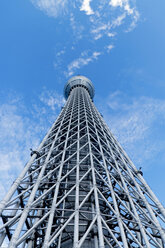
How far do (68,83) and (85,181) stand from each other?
45.2 metres

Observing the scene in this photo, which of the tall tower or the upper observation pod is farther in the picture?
the upper observation pod

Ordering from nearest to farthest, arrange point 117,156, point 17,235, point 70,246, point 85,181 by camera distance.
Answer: point 17,235 < point 70,246 < point 85,181 < point 117,156

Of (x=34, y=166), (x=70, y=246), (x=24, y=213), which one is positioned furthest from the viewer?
(x=34, y=166)

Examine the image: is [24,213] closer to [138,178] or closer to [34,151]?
[34,151]

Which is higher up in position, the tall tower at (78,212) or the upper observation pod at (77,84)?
the upper observation pod at (77,84)

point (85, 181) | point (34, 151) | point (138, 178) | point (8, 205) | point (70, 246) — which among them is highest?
point (34, 151)

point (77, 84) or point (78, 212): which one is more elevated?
point (77, 84)

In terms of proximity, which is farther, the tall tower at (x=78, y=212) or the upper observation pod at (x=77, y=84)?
the upper observation pod at (x=77, y=84)

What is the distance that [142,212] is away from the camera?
13.4m

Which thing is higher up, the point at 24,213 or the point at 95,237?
the point at 24,213

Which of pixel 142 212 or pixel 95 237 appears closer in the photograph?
pixel 95 237

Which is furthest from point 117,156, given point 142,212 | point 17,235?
point 17,235

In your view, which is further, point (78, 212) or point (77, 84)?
point (77, 84)

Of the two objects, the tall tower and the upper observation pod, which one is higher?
the upper observation pod
